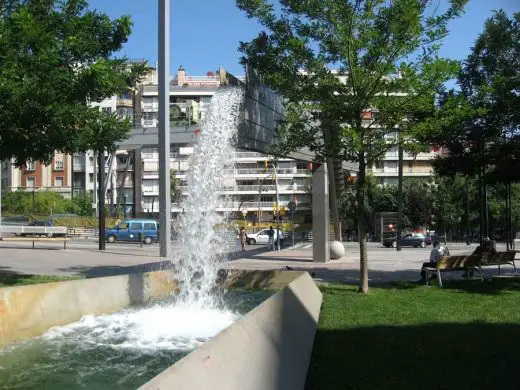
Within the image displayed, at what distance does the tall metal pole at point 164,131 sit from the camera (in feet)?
50.0

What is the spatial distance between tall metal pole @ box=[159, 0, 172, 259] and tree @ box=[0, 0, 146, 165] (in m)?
2.05

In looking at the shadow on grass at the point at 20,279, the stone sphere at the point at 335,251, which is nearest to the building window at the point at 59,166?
the stone sphere at the point at 335,251

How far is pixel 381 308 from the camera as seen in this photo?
9.97 meters

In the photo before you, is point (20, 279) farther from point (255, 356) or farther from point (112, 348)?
point (255, 356)

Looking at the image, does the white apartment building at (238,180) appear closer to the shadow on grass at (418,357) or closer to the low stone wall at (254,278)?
the low stone wall at (254,278)

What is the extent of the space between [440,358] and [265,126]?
12549 mm

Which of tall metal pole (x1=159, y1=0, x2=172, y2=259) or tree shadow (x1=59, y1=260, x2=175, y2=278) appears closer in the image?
tall metal pole (x1=159, y1=0, x2=172, y2=259)

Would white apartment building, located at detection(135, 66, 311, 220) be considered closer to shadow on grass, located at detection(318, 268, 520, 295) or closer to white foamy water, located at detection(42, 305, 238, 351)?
shadow on grass, located at detection(318, 268, 520, 295)

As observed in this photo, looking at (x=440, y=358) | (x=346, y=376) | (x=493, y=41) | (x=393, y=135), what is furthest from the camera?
(x=493, y=41)

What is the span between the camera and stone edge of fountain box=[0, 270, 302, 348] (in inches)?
296

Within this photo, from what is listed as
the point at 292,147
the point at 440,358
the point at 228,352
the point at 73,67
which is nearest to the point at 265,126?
the point at 292,147

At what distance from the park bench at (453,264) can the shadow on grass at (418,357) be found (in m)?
5.09

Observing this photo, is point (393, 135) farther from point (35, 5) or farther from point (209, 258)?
point (35, 5)

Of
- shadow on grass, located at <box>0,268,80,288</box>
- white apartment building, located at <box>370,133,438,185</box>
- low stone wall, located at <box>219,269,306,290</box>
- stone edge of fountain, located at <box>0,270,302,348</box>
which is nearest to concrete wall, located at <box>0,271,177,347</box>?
stone edge of fountain, located at <box>0,270,302,348</box>
